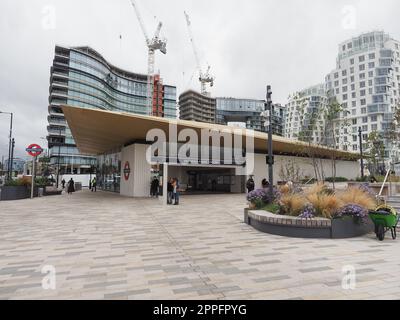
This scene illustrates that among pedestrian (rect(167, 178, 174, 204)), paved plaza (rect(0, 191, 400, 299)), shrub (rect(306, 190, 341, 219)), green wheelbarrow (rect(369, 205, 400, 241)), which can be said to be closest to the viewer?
paved plaza (rect(0, 191, 400, 299))

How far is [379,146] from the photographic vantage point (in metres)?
24.5

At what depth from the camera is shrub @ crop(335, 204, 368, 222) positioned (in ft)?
23.8

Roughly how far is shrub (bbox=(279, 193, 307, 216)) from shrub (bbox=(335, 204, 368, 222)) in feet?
3.05

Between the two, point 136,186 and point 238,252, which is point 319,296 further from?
point 136,186

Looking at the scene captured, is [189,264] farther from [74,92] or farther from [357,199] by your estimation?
[74,92]

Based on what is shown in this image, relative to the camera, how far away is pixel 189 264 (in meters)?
5.01

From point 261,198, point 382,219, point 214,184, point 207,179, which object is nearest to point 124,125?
point 261,198

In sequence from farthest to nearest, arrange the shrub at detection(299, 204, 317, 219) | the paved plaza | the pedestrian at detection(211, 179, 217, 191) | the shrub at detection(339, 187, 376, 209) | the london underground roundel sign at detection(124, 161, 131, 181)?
A: the pedestrian at detection(211, 179, 217, 191), the london underground roundel sign at detection(124, 161, 131, 181), the shrub at detection(339, 187, 376, 209), the shrub at detection(299, 204, 317, 219), the paved plaza

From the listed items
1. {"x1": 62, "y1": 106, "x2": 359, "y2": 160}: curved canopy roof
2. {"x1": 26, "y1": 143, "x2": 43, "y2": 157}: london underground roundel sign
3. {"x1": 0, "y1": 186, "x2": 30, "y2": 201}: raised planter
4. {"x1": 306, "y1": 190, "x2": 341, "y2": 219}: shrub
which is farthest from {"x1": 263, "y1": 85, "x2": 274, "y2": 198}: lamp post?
{"x1": 0, "y1": 186, "x2": 30, "y2": 201}: raised planter

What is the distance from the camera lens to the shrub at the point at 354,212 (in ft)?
23.8

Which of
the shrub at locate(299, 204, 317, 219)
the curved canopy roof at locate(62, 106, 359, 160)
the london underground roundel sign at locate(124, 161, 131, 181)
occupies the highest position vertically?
the curved canopy roof at locate(62, 106, 359, 160)

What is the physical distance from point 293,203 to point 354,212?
1525 mm

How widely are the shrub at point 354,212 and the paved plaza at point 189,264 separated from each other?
0.56 meters

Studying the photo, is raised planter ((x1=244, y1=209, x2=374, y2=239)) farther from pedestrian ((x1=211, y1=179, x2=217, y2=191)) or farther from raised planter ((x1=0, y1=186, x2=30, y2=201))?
pedestrian ((x1=211, y1=179, x2=217, y2=191))
